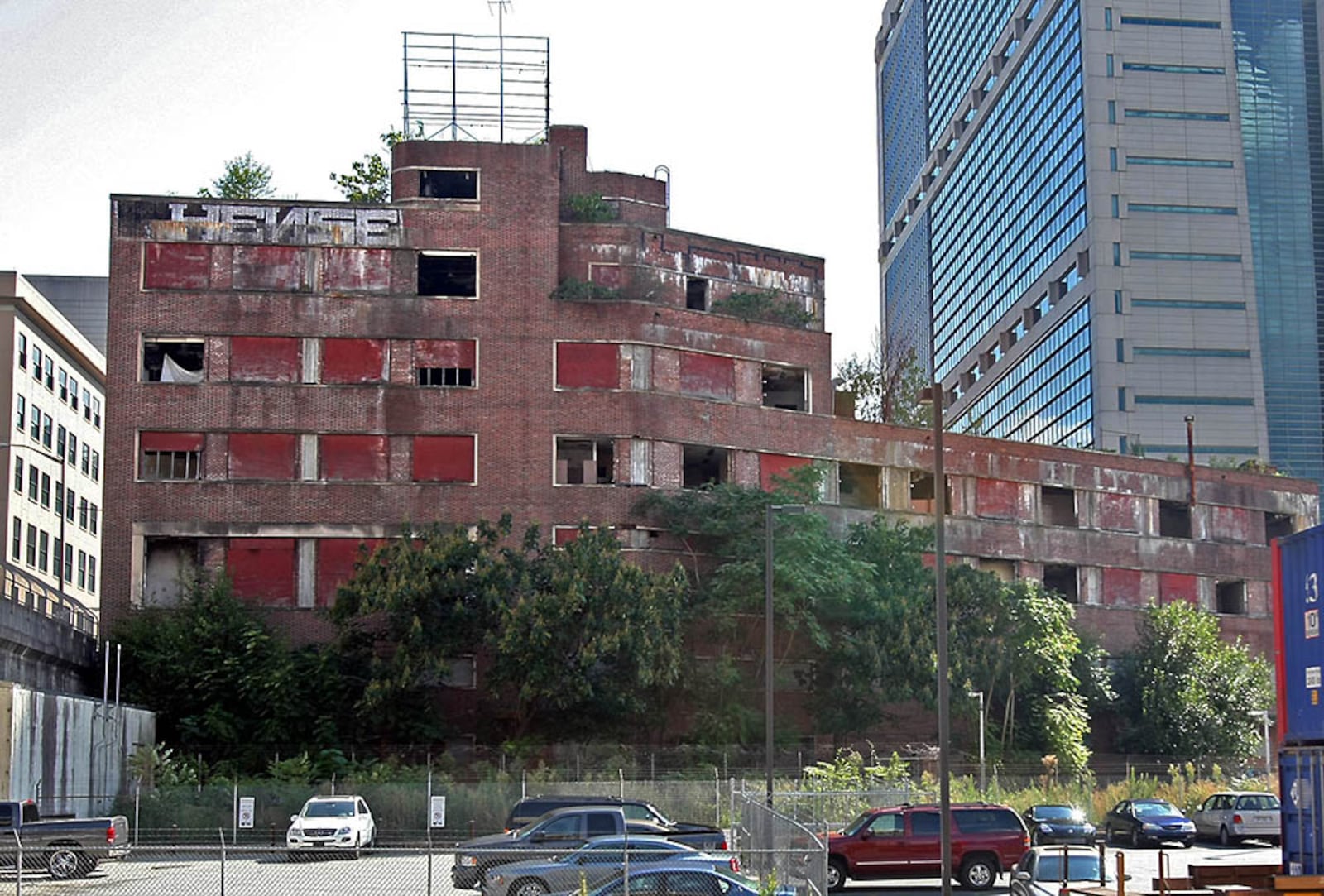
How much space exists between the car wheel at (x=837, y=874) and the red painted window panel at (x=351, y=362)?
37.1 meters

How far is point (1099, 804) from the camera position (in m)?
61.7

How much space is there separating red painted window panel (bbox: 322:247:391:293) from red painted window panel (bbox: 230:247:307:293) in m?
1.06

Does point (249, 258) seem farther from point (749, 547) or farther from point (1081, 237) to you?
point (1081, 237)

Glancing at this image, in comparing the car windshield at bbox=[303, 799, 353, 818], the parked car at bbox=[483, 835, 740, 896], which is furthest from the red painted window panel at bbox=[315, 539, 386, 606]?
the parked car at bbox=[483, 835, 740, 896]

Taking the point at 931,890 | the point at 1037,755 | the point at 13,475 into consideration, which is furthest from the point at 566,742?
the point at 13,475

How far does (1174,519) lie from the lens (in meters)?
89.1

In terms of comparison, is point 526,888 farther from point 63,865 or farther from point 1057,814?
point 1057,814

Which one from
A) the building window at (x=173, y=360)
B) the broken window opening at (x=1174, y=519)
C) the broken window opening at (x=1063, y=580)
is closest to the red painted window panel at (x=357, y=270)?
the building window at (x=173, y=360)

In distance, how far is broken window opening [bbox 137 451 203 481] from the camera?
69812mm

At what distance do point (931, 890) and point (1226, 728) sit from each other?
44.3 metres

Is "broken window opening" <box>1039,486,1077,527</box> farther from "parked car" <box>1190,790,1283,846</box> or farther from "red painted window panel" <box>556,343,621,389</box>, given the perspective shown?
"parked car" <box>1190,790,1283,846</box>

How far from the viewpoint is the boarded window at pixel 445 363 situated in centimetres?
7169

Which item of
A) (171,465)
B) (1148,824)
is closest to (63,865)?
(1148,824)

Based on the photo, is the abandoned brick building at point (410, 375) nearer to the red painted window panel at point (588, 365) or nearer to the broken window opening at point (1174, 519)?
the red painted window panel at point (588, 365)
